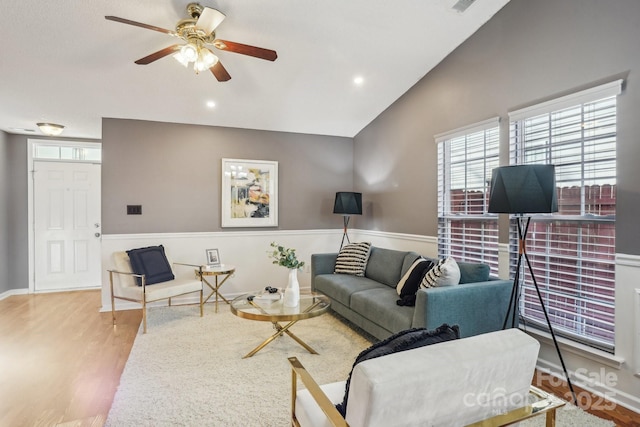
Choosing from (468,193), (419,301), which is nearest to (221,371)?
(419,301)

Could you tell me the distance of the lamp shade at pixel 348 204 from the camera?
494cm

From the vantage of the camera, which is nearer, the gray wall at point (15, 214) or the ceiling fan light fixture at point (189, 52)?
the ceiling fan light fixture at point (189, 52)

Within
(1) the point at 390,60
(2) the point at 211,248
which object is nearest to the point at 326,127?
(1) the point at 390,60

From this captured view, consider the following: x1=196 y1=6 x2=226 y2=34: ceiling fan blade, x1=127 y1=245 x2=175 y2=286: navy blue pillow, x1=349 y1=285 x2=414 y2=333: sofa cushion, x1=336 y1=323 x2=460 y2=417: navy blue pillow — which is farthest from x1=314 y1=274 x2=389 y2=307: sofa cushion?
x1=196 y1=6 x2=226 y2=34: ceiling fan blade

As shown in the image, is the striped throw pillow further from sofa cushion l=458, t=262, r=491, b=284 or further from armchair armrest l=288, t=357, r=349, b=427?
armchair armrest l=288, t=357, r=349, b=427

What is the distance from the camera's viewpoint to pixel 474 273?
2992mm

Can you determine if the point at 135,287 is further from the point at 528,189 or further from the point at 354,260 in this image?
the point at 528,189

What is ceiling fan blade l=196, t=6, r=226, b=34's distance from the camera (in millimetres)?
2227

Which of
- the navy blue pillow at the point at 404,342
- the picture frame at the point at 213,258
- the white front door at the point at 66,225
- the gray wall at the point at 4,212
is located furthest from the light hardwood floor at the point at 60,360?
the navy blue pillow at the point at 404,342

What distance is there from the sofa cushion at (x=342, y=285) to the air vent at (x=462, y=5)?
2.70 meters

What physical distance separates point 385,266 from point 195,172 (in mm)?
2913

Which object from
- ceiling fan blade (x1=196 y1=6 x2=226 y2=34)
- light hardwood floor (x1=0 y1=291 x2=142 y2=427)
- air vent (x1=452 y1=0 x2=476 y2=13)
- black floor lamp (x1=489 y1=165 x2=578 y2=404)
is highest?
air vent (x1=452 y1=0 x2=476 y2=13)

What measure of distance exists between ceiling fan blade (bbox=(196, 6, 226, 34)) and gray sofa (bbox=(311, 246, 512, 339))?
2.41 metres

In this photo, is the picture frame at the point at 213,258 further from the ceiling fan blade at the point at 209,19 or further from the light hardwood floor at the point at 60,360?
the ceiling fan blade at the point at 209,19
